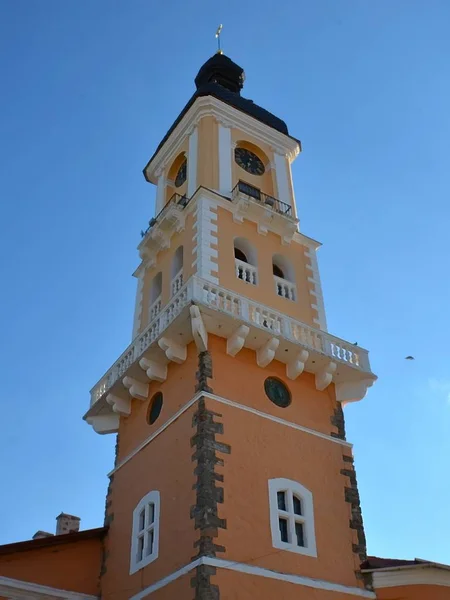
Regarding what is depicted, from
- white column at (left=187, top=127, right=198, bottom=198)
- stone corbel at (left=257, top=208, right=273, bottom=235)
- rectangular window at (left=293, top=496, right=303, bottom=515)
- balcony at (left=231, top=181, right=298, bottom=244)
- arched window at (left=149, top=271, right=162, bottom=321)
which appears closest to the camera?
rectangular window at (left=293, top=496, right=303, bottom=515)

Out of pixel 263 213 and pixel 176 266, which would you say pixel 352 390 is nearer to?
pixel 263 213

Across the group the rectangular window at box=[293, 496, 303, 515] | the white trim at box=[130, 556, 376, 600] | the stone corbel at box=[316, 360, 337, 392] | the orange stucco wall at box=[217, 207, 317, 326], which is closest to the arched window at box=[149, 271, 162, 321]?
the orange stucco wall at box=[217, 207, 317, 326]

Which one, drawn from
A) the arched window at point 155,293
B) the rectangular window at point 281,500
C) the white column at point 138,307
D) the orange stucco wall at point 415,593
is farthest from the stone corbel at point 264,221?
the orange stucco wall at point 415,593

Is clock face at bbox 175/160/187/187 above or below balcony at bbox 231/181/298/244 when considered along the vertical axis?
above

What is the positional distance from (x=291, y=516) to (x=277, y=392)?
2.90 m

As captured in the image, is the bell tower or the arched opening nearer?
the bell tower

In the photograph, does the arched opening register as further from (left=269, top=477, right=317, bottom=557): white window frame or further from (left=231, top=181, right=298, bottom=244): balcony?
(left=269, top=477, right=317, bottom=557): white window frame

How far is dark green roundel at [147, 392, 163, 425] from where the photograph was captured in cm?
1628

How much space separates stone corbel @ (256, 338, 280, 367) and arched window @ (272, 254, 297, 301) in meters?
2.91

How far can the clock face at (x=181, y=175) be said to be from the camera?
22062 millimetres

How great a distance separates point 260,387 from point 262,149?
941 centimetres

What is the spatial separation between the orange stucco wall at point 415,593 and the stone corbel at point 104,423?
7447 mm

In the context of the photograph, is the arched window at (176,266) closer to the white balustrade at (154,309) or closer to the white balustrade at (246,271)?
the white balustrade at (154,309)

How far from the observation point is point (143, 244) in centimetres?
2058
